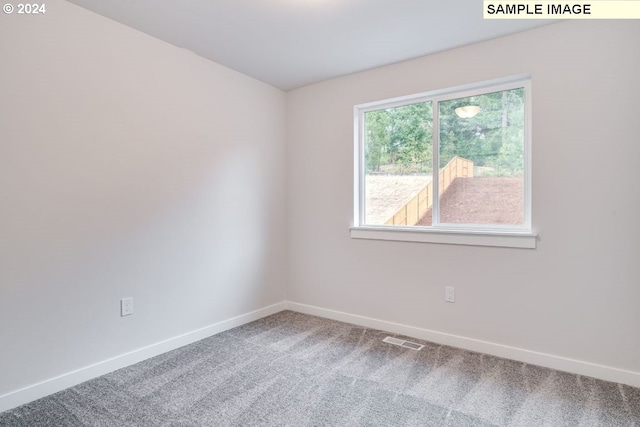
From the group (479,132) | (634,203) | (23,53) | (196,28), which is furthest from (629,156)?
(23,53)

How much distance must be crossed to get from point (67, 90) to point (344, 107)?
2097 millimetres

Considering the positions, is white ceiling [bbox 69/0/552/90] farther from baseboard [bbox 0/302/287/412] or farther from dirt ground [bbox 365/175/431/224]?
baseboard [bbox 0/302/287/412]

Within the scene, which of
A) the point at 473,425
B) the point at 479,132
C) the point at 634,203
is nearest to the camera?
the point at 473,425

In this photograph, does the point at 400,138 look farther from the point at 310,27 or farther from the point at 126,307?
the point at 126,307

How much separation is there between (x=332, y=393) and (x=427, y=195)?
67.6 inches

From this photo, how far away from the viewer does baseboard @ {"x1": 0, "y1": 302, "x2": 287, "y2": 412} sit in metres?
1.91

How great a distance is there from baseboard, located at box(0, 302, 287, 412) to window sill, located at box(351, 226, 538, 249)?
137 centimetres

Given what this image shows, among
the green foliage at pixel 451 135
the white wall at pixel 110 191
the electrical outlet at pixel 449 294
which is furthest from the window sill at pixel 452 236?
the white wall at pixel 110 191

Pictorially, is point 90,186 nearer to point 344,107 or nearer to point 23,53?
point 23,53

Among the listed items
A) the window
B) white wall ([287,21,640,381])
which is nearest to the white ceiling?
white wall ([287,21,640,381])

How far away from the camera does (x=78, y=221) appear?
2.15 meters

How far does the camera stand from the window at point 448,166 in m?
2.53

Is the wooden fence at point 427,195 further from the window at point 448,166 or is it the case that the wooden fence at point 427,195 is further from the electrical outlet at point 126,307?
the electrical outlet at point 126,307

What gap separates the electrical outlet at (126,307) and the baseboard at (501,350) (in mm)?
1701
